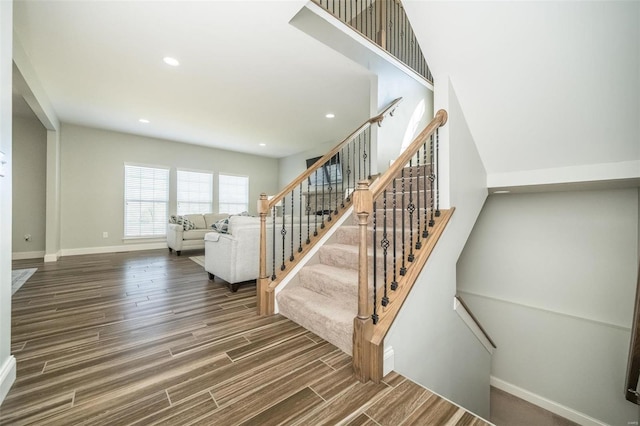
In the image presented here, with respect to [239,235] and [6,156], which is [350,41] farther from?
[6,156]

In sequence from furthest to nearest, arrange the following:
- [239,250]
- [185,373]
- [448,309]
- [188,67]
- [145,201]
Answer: [145,201] → [188,67] → [239,250] → [448,309] → [185,373]

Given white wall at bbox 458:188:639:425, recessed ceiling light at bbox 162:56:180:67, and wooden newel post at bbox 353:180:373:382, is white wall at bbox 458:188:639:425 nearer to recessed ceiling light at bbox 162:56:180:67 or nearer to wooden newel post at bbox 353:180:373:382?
wooden newel post at bbox 353:180:373:382

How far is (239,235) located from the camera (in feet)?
10.2

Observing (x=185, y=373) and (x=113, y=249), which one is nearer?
(x=185, y=373)

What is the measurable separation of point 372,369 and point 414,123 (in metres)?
4.45

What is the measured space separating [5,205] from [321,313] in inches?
77.2

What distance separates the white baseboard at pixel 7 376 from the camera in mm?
1310

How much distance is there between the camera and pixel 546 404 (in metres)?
3.17

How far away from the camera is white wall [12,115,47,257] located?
16.8ft

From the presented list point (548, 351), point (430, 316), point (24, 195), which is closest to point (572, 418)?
point (548, 351)

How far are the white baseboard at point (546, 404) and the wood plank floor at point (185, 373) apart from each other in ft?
9.93

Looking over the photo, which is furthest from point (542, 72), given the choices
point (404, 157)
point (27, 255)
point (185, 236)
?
point (27, 255)

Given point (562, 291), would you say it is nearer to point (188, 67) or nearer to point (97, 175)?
point (188, 67)

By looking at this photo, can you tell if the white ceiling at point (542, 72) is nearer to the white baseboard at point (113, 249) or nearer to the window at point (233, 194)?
the window at point (233, 194)
